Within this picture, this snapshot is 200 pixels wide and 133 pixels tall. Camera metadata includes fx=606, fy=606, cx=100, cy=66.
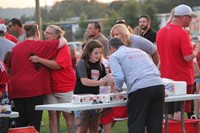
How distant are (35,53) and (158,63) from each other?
181cm

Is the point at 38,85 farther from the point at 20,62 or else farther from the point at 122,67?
the point at 122,67

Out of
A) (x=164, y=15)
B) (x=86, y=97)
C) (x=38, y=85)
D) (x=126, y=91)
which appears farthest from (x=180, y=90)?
(x=164, y=15)

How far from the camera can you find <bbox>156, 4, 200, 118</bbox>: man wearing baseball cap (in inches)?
321

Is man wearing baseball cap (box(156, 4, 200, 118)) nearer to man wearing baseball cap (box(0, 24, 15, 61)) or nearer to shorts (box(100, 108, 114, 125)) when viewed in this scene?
shorts (box(100, 108, 114, 125))

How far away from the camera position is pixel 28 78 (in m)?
8.02

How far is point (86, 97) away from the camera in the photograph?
6746 millimetres

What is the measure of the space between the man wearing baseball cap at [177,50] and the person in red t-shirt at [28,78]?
1475mm

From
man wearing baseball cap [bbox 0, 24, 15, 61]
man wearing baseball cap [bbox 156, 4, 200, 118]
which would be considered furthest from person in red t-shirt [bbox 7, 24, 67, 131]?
man wearing baseball cap [bbox 156, 4, 200, 118]

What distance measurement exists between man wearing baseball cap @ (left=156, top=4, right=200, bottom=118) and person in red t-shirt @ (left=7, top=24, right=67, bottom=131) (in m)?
1.48

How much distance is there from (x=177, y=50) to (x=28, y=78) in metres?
2.04

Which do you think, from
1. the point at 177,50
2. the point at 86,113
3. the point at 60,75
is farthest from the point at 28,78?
the point at 177,50

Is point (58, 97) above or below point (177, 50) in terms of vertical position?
below

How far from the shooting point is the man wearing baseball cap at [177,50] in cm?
816

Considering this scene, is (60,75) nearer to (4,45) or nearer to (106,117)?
(106,117)
